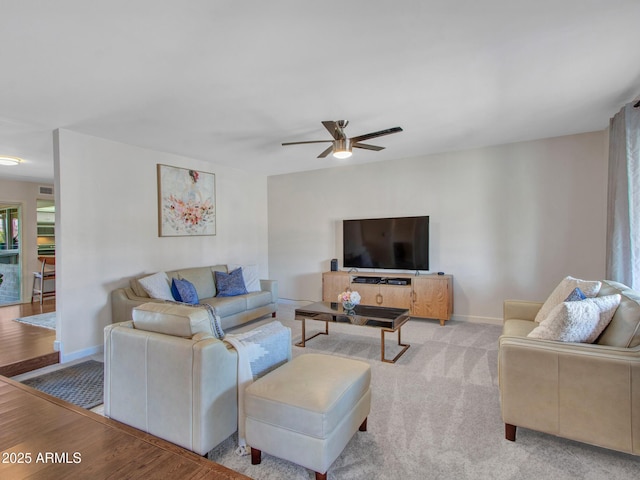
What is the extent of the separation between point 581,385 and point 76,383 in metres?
3.93

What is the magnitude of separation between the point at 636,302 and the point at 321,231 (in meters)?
4.59

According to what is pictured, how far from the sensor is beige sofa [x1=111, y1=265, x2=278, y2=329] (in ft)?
12.9

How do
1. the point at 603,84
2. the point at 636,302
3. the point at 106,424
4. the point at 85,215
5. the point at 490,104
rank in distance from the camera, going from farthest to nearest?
the point at 85,215
the point at 490,104
the point at 603,84
the point at 636,302
the point at 106,424

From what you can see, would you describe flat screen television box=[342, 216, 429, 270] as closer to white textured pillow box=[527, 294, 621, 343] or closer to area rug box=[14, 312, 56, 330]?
white textured pillow box=[527, 294, 621, 343]

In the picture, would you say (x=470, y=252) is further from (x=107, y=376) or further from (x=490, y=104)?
(x=107, y=376)

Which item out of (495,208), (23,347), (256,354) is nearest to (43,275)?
(23,347)

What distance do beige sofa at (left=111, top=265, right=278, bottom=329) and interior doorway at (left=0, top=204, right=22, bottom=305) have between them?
4053 millimetres

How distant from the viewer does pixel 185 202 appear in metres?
5.05

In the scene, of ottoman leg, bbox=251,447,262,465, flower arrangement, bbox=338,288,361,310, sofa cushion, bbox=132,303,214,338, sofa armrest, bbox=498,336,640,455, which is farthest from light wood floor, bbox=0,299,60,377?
sofa armrest, bbox=498,336,640,455

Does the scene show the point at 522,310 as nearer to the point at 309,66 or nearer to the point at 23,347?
the point at 309,66

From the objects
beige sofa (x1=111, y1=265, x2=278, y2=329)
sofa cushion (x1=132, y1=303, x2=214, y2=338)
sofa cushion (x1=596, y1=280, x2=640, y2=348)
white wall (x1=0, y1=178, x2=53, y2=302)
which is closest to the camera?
sofa cushion (x1=596, y1=280, x2=640, y2=348)

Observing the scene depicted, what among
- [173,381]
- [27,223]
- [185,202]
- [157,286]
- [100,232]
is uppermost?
[185,202]

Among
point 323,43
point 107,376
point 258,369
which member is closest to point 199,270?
point 107,376

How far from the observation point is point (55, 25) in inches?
74.2
